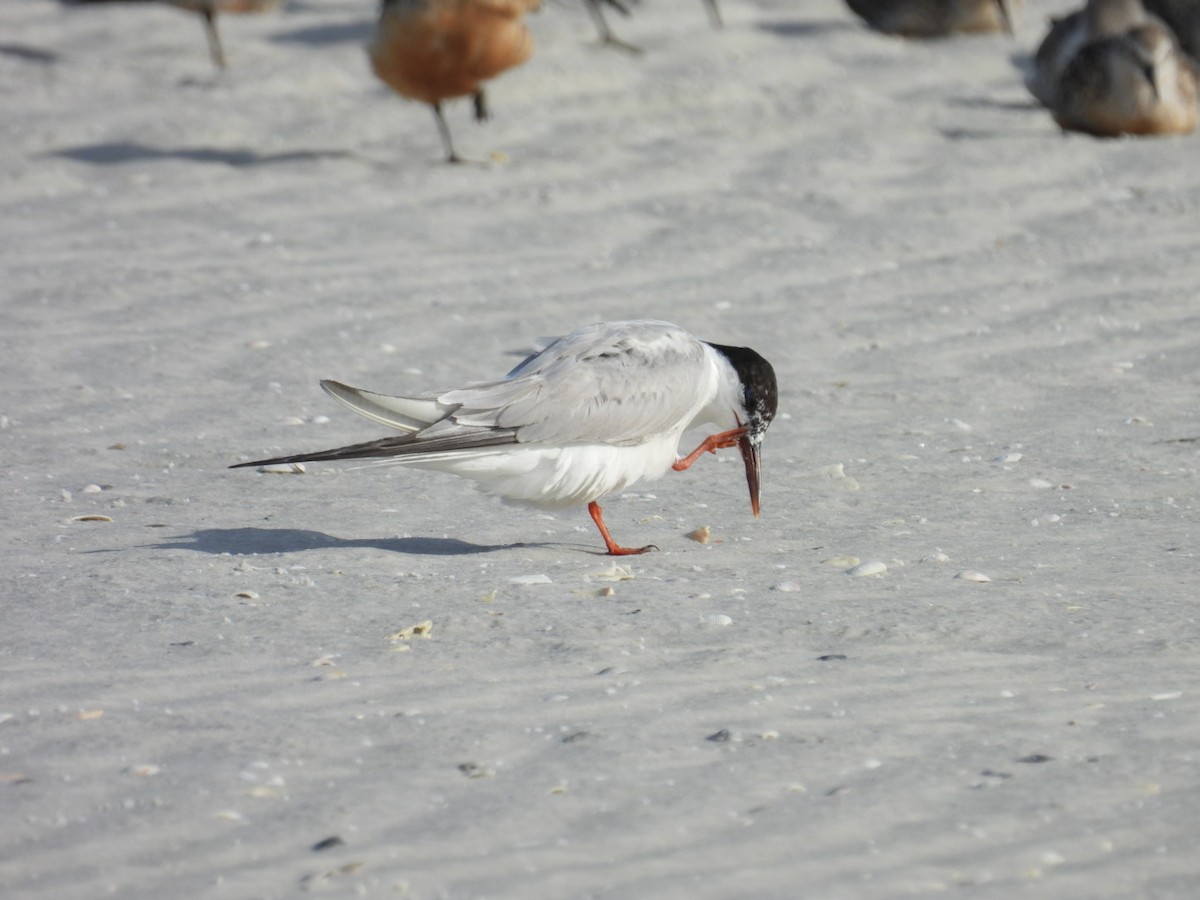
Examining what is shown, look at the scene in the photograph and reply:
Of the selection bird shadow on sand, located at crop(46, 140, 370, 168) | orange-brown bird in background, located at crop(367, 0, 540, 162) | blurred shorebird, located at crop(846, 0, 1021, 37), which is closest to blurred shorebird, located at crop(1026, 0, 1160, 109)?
blurred shorebird, located at crop(846, 0, 1021, 37)

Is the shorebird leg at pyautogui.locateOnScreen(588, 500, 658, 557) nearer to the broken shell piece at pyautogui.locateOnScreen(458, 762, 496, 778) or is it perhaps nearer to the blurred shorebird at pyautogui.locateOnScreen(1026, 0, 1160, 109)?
→ the broken shell piece at pyautogui.locateOnScreen(458, 762, 496, 778)

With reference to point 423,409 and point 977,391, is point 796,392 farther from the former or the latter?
point 423,409

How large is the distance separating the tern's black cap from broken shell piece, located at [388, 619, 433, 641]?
4.09 feet

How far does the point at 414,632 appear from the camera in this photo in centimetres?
350

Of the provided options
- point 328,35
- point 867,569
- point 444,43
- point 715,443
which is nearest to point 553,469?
point 715,443

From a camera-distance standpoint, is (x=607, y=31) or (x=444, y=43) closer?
(x=444, y=43)

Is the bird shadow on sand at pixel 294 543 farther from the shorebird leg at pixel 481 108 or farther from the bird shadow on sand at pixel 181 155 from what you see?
the shorebird leg at pixel 481 108

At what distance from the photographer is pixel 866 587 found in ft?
12.6

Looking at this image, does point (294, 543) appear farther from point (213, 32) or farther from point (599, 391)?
point (213, 32)

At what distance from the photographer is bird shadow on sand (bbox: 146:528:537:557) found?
13.3ft

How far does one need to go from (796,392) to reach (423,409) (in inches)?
77.2

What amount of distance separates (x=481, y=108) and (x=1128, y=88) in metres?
3.25

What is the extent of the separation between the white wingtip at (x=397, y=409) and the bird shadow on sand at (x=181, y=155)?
173 inches

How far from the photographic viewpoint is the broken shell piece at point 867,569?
12.9 feet
